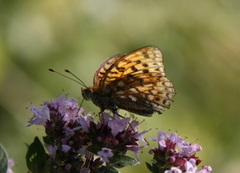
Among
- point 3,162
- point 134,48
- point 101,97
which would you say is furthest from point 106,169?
point 134,48

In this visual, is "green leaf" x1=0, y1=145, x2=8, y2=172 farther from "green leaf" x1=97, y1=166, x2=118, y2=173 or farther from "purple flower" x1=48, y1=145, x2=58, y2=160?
"green leaf" x1=97, y1=166, x2=118, y2=173

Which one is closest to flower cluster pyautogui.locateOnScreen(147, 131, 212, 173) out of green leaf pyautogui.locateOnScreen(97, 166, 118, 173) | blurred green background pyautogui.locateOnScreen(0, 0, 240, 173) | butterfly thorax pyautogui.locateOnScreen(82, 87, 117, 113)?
green leaf pyautogui.locateOnScreen(97, 166, 118, 173)

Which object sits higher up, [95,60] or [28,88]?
[95,60]

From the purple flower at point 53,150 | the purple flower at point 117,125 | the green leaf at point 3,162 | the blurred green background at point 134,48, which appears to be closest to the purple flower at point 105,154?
the purple flower at point 117,125

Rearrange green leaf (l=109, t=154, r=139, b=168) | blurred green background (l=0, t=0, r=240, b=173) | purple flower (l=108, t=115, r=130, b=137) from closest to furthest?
green leaf (l=109, t=154, r=139, b=168), purple flower (l=108, t=115, r=130, b=137), blurred green background (l=0, t=0, r=240, b=173)

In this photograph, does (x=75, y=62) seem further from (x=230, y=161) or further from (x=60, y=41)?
(x=230, y=161)

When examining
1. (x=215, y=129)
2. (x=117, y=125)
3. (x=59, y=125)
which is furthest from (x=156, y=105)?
(x=215, y=129)
